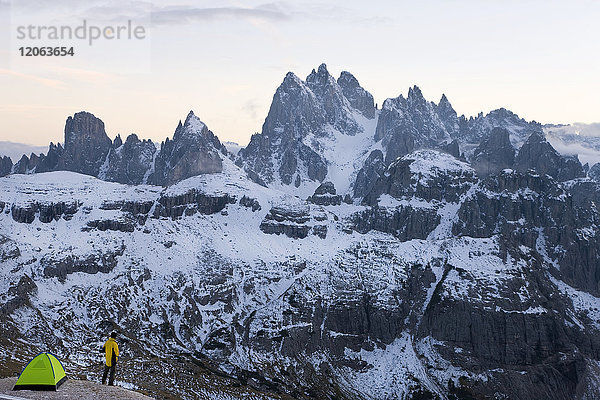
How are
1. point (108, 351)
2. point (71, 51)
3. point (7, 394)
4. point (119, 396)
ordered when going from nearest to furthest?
point (7, 394)
point (119, 396)
point (108, 351)
point (71, 51)

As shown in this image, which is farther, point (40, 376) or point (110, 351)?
point (110, 351)

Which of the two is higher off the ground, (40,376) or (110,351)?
(110,351)

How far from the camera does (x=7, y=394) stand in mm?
71562

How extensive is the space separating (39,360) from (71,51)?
293ft

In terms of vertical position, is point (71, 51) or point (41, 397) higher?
point (71, 51)

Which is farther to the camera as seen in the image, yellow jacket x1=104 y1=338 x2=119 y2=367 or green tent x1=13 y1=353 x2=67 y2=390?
yellow jacket x1=104 y1=338 x2=119 y2=367

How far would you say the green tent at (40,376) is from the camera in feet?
244

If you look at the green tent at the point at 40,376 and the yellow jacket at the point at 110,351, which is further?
the yellow jacket at the point at 110,351

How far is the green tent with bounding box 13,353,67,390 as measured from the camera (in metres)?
74.4

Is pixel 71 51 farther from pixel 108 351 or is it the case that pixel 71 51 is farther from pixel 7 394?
pixel 7 394

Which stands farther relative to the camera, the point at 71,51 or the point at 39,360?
the point at 71,51

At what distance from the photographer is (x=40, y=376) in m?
75.2

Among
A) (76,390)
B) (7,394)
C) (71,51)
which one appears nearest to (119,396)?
(76,390)

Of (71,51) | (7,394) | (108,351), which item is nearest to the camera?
(7,394)
